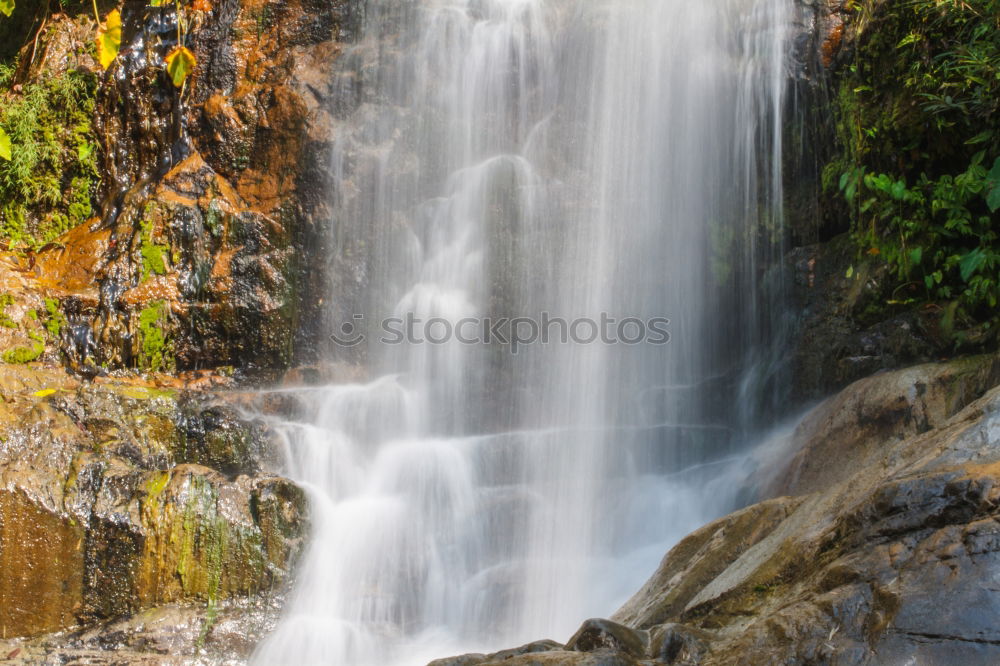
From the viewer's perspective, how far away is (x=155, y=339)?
316 inches

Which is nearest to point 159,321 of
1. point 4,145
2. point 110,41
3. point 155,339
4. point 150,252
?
point 155,339

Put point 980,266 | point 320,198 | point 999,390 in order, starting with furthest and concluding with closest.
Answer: point 320,198
point 980,266
point 999,390

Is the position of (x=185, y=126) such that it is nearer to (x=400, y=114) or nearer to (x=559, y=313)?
(x=400, y=114)

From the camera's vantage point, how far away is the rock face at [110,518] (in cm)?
566

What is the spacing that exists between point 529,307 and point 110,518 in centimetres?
441

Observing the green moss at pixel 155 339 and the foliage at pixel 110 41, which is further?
the green moss at pixel 155 339

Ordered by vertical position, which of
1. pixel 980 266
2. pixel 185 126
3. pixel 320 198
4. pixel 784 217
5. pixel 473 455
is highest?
pixel 185 126

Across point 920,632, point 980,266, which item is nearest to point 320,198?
point 980,266

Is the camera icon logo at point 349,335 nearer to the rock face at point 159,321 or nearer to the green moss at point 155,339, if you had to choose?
the rock face at point 159,321

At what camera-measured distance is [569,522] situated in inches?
269

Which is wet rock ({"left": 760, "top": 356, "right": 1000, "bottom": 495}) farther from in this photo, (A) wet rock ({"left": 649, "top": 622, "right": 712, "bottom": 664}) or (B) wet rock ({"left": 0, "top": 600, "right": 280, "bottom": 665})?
(B) wet rock ({"left": 0, "top": 600, "right": 280, "bottom": 665})

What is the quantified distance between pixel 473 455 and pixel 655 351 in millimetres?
2058

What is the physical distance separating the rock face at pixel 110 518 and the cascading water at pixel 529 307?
477 mm

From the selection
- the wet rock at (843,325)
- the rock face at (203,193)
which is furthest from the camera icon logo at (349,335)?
the wet rock at (843,325)
